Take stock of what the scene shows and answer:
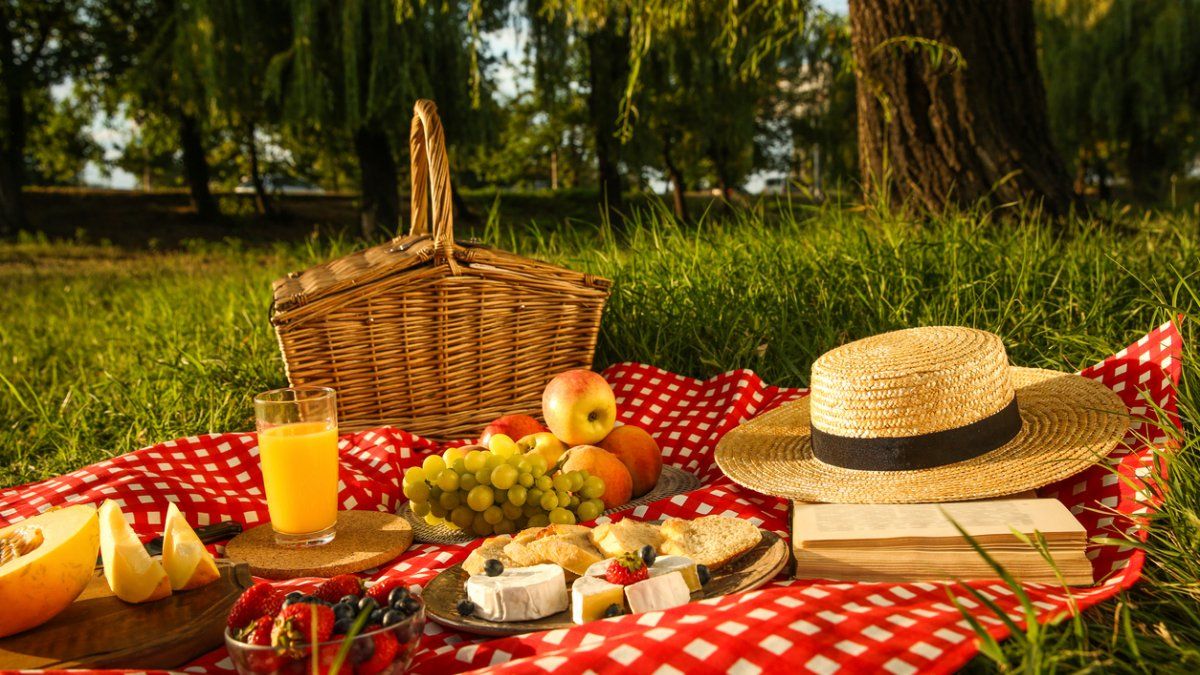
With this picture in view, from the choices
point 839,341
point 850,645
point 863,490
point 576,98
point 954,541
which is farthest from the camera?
point 576,98

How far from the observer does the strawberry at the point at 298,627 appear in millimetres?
1379

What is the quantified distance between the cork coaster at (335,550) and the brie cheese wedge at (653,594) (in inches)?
30.2

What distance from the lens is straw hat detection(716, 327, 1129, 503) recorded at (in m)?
2.03

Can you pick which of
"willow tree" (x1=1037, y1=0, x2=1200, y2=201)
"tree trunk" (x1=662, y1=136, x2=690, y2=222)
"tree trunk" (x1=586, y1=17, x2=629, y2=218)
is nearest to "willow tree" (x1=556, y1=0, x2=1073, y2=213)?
"tree trunk" (x1=586, y1=17, x2=629, y2=218)

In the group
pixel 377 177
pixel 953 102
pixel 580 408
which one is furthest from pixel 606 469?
pixel 377 177

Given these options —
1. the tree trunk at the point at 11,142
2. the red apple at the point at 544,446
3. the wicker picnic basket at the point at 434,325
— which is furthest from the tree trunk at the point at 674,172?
the red apple at the point at 544,446

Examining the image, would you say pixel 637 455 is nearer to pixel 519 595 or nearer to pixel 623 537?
pixel 623 537

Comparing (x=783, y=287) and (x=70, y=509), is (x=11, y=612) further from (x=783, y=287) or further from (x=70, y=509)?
(x=783, y=287)

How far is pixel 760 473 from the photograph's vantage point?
231cm

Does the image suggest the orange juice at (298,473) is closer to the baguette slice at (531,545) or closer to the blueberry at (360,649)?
the baguette slice at (531,545)

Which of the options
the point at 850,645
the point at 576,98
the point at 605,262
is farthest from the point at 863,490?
the point at 576,98

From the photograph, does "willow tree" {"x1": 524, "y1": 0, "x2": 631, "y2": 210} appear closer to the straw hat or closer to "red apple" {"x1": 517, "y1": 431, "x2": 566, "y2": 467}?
"red apple" {"x1": 517, "y1": 431, "x2": 566, "y2": 467}

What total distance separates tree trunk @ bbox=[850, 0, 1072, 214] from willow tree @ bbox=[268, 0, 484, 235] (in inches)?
213

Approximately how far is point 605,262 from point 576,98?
565 inches
